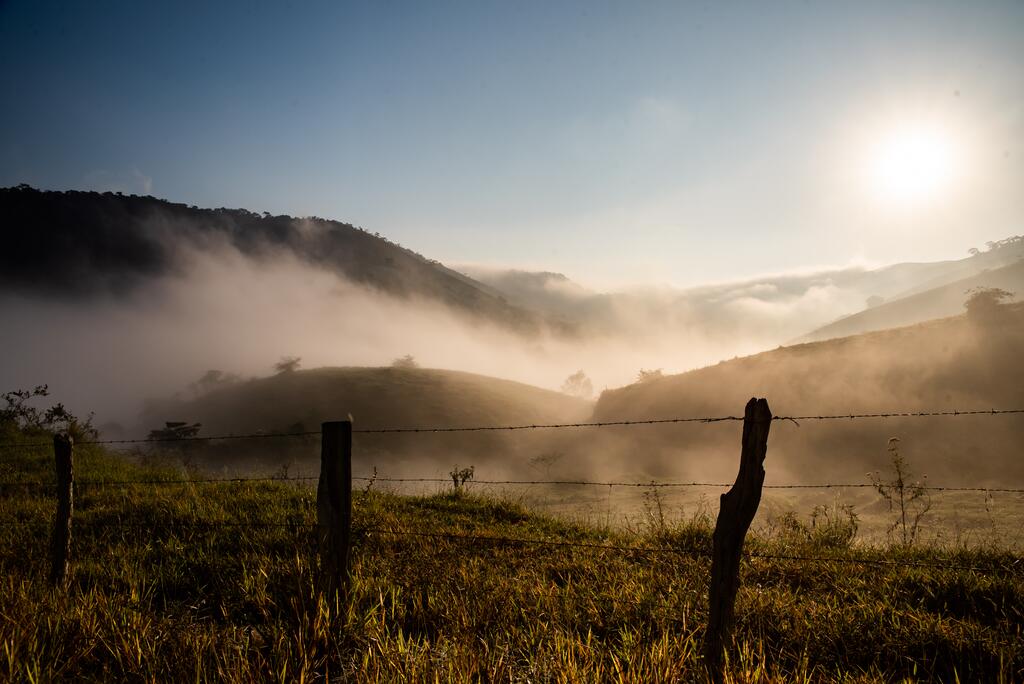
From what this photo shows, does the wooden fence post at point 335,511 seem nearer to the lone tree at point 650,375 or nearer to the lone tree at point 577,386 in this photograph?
the lone tree at point 650,375

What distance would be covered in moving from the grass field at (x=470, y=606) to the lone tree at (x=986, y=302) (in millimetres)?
21382

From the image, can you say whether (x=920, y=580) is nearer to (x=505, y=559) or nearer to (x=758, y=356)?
(x=505, y=559)

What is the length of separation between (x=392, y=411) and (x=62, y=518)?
43.7m

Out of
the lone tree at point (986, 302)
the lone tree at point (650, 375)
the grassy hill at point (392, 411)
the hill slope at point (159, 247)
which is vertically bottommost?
the grassy hill at point (392, 411)

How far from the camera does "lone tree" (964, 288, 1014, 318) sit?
69.4 feet

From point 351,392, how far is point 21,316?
141793 millimetres

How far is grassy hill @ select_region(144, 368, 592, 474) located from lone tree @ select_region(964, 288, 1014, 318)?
85.3 ft

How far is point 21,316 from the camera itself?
132 metres

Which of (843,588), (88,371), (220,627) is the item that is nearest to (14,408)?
(220,627)

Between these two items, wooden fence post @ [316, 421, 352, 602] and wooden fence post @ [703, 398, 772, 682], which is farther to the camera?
wooden fence post @ [316, 421, 352, 602]

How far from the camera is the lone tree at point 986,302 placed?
2116 cm

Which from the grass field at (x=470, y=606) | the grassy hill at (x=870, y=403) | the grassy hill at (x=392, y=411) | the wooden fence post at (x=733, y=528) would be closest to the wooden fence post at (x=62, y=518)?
the grass field at (x=470, y=606)

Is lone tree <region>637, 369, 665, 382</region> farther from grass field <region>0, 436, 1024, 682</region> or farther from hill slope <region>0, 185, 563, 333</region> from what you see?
hill slope <region>0, 185, 563, 333</region>

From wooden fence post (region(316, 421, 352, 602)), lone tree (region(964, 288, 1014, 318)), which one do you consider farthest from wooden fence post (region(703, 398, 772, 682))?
lone tree (region(964, 288, 1014, 318))
